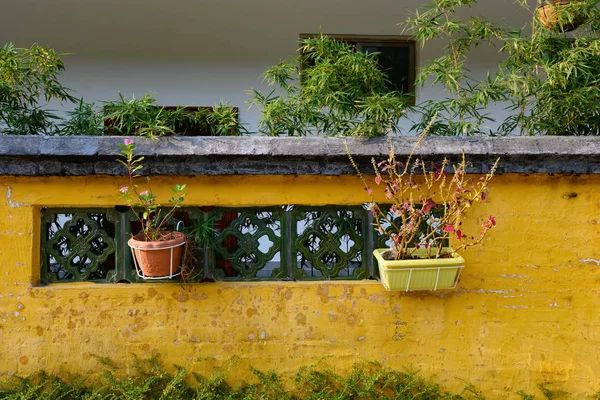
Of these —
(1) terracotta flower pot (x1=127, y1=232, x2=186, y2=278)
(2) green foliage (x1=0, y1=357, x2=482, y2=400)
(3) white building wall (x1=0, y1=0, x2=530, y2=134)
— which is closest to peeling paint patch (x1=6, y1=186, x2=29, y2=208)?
(1) terracotta flower pot (x1=127, y1=232, x2=186, y2=278)

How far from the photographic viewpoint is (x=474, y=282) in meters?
2.90

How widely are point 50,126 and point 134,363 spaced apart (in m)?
1.46

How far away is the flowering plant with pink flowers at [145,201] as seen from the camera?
2.61 m

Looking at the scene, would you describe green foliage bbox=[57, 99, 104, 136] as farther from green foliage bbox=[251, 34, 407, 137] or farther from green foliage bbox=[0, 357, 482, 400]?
green foliage bbox=[0, 357, 482, 400]

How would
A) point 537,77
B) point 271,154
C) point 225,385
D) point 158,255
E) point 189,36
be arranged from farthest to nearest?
1. point 189,36
2. point 537,77
3. point 225,385
4. point 271,154
5. point 158,255

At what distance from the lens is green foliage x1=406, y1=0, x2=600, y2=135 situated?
9.36 ft

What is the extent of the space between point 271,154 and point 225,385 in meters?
1.27

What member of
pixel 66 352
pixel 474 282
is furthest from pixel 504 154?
pixel 66 352

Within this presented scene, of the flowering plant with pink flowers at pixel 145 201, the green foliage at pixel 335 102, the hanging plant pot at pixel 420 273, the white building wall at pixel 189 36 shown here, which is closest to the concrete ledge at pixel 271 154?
the flowering plant with pink flowers at pixel 145 201

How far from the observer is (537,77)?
297 cm

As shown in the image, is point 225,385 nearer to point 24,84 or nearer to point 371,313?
point 371,313

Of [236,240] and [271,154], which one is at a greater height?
[271,154]

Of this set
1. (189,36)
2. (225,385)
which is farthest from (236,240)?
(189,36)

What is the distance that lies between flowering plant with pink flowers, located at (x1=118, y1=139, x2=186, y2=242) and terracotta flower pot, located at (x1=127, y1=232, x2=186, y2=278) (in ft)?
0.21
